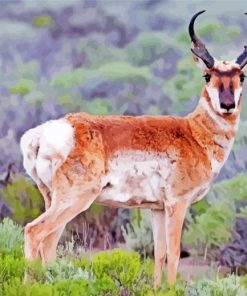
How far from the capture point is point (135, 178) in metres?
7.27

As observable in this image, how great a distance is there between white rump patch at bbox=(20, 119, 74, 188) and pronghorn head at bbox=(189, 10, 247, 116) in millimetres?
833

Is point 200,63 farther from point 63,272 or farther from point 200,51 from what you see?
point 63,272

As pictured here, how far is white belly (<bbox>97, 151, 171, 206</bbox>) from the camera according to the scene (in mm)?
7246

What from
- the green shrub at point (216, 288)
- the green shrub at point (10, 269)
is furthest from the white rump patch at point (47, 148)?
the green shrub at point (216, 288)

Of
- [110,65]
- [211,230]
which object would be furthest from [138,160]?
[110,65]

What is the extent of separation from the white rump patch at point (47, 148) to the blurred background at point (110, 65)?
208cm

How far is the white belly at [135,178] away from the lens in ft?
23.8

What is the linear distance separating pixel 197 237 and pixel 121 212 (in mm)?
659

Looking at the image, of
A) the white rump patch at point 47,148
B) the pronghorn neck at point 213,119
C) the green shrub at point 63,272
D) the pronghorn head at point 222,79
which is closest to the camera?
Result: the green shrub at point 63,272

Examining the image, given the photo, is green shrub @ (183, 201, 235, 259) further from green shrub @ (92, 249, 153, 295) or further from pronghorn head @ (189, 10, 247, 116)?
green shrub @ (92, 249, 153, 295)

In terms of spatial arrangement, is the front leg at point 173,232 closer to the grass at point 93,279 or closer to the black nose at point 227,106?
the grass at point 93,279

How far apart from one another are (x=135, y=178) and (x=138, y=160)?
0.10 metres

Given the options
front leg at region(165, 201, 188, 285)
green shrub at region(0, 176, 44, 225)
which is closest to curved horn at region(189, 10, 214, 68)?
front leg at region(165, 201, 188, 285)

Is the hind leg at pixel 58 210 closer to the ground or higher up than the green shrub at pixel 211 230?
higher up
